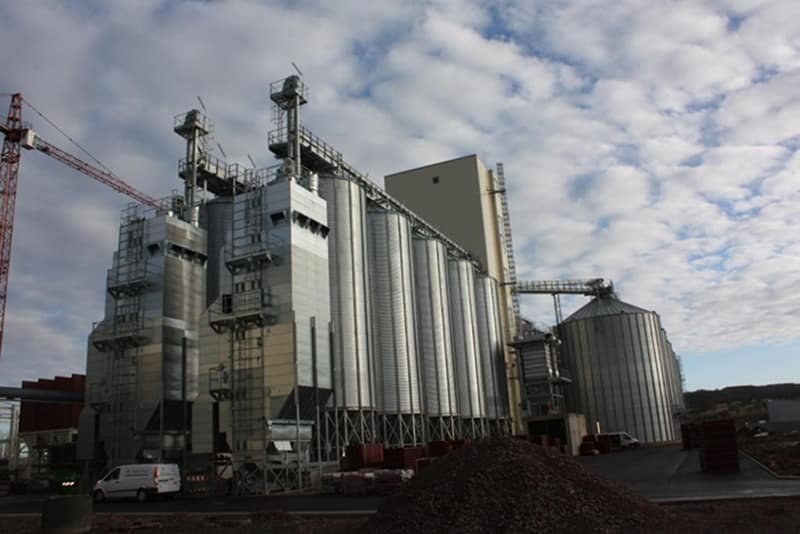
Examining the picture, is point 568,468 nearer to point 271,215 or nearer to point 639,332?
point 271,215

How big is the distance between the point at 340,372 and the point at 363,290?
7314 mm

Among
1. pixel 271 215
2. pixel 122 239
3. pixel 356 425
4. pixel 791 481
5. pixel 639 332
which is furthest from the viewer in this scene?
pixel 639 332

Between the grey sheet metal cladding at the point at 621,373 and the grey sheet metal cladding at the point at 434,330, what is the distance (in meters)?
23.1

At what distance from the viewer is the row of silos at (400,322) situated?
47.6 metres

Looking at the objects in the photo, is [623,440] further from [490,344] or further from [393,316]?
[393,316]

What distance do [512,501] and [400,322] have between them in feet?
130

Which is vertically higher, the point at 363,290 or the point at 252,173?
the point at 252,173

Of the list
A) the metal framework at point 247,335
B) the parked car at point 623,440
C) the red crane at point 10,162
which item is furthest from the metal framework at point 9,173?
the parked car at point 623,440

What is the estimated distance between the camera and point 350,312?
4781cm

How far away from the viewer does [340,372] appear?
45406mm

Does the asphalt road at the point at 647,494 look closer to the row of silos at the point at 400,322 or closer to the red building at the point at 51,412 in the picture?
the row of silos at the point at 400,322

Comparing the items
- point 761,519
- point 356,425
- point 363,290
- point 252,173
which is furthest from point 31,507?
point 761,519

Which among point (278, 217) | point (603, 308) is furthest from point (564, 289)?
point (278, 217)

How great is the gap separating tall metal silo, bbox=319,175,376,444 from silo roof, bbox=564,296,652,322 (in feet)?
138
